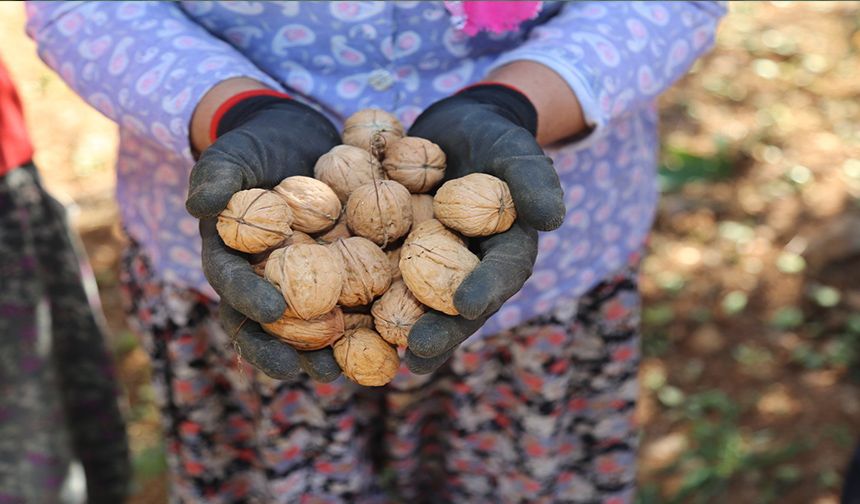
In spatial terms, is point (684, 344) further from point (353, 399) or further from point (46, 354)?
point (46, 354)

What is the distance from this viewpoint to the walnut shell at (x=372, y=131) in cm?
112

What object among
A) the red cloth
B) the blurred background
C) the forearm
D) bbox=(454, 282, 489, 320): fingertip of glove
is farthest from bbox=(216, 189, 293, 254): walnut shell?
the blurred background

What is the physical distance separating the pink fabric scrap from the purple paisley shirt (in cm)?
3

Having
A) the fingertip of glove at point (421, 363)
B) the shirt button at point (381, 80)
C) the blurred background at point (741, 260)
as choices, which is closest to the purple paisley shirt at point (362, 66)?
the shirt button at point (381, 80)

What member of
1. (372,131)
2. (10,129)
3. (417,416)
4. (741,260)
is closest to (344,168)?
(372,131)

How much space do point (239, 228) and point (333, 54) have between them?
1.15ft

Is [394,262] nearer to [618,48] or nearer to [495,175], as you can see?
[495,175]

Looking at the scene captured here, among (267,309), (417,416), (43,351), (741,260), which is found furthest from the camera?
(741,260)

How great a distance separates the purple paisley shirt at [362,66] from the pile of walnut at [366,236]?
0.12 meters

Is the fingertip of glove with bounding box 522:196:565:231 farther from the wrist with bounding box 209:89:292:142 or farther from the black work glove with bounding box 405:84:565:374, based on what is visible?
the wrist with bounding box 209:89:292:142

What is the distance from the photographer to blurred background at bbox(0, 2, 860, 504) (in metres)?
2.18

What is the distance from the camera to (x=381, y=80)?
1.22 m

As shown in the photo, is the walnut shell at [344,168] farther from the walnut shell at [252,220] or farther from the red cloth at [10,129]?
the red cloth at [10,129]

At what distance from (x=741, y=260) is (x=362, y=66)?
1.79 meters
